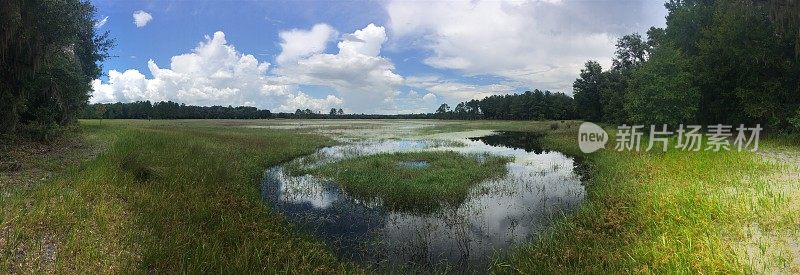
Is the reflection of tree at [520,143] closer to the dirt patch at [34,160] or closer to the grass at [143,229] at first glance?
the grass at [143,229]

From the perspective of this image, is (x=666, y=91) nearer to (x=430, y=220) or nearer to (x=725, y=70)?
(x=725, y=70)

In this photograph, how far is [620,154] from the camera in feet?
78.8

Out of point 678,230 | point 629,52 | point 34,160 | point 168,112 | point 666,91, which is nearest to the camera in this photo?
point 678,230

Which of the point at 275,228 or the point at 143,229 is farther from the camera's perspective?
the point at 275,228

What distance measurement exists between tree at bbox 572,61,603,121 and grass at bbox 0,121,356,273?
78.5 m

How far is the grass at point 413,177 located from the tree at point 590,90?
62503mm

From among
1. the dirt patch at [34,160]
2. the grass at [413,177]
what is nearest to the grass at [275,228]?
the dirt patch at [34,160]

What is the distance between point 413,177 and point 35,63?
18.1m

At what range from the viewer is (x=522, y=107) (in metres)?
142

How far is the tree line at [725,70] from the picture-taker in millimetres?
25391

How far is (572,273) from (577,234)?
106 inches

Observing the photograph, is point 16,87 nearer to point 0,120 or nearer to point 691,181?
point 0,120

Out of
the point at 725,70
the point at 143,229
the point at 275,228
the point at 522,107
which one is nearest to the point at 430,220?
the point at 275,228

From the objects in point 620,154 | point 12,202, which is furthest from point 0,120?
point 620,154
